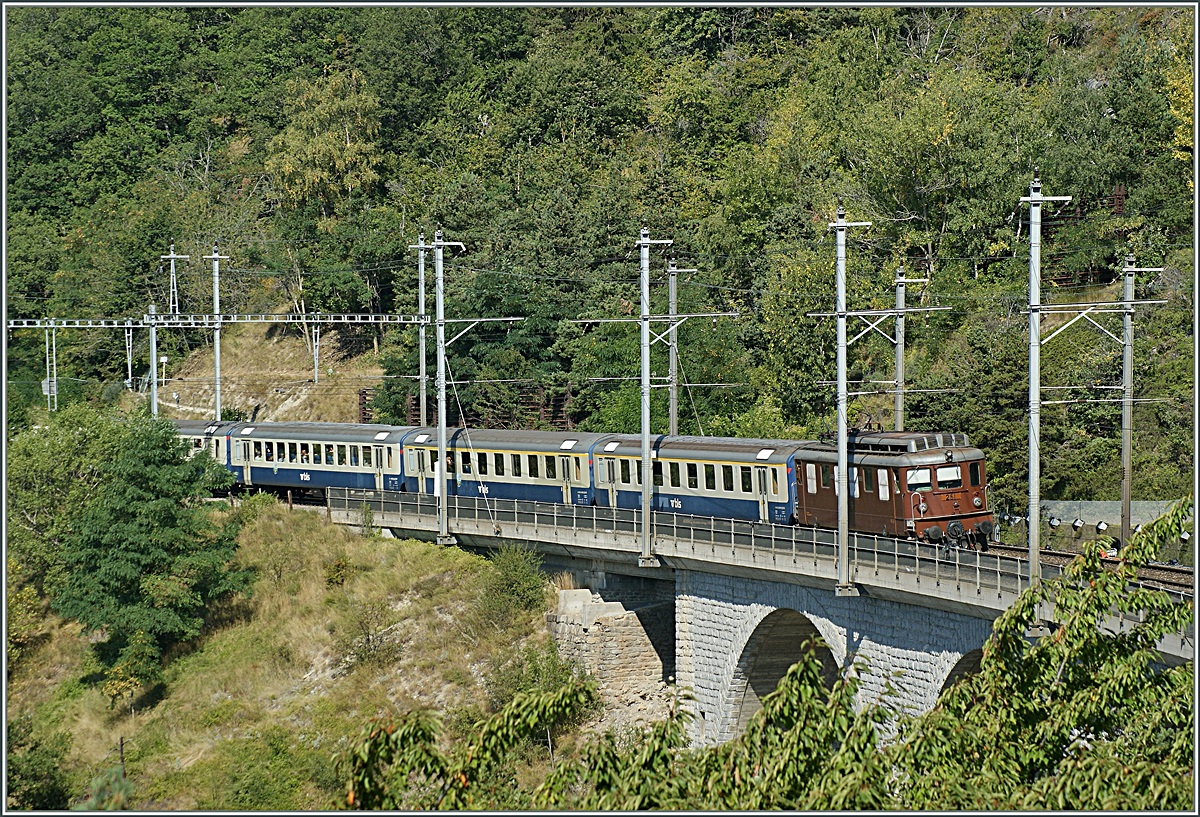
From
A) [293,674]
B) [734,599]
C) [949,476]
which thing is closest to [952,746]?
[949,476]

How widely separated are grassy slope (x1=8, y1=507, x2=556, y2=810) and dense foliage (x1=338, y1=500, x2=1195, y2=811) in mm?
21165

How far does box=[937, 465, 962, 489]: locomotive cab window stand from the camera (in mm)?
33406

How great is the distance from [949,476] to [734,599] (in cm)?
621

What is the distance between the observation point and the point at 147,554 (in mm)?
42719

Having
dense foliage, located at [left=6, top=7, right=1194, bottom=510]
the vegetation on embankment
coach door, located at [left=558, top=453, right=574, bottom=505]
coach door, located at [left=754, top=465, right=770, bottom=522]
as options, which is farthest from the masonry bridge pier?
dense foliage, located at [left=6, top=7, right=1194, bottom=510]

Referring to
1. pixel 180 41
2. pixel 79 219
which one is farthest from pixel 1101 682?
pixel 180 41

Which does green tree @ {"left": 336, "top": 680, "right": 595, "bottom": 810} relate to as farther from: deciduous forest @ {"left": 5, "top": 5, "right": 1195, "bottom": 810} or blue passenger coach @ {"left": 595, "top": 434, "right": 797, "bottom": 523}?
blue passenger coach @ {"left": 595, "top": 434, "right": 797, "bottom": 523}

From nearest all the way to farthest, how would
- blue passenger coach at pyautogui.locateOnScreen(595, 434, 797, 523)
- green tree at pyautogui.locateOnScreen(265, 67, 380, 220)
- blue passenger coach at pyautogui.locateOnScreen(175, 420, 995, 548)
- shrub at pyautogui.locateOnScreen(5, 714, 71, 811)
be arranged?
blue passenger coach at pyautogui.locateOnScreen(175, 420, 995, 548) → shrub at pyautogui.locateOnScreen(5, 714, 71, 811) → blue passenger coach at pyautogui.locateOnScreen(595, 434, 797, 523) → green tree at pyautogui.locateOnScreen(265, 67, 380, 220)

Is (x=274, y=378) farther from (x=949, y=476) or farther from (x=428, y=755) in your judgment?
(x=428, y=755)

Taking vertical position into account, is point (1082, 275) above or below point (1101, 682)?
above

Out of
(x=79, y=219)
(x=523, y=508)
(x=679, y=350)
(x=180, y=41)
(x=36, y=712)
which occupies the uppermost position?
(x=180, y=41)

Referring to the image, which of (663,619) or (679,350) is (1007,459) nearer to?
(663,619)

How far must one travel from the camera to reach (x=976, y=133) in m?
57.9

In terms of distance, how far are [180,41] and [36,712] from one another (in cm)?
7742
